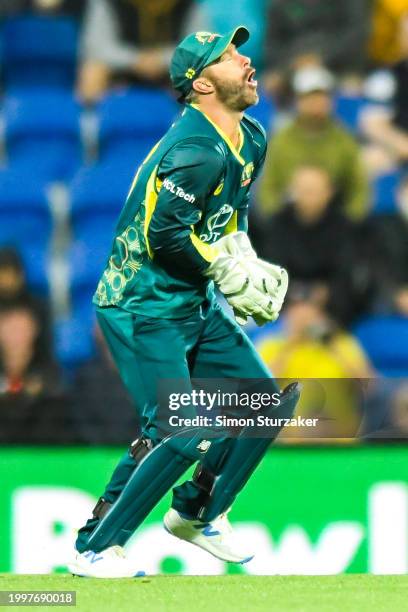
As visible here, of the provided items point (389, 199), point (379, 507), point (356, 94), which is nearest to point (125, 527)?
point (379, 507)

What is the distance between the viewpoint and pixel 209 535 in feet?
16.1

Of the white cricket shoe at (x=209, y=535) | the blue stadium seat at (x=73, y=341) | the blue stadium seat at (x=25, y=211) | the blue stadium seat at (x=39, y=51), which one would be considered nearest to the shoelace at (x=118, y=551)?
the white cricket shoe at (x=209, y=535)

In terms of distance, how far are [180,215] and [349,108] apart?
4336 millimetres

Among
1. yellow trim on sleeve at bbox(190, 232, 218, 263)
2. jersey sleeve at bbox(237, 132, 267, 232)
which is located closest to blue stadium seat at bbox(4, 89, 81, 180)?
jersey sleeve at bbox(237, 132, 267, 232)

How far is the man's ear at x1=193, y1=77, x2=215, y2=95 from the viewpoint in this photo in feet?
15.3

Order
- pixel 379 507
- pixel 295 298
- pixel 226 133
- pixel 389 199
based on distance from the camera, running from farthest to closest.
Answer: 1. pixel 389 199
2. pixel 295 298
3. pixel 379 507
4. pixel 226 133

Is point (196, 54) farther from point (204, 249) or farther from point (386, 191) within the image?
point (386, 191)

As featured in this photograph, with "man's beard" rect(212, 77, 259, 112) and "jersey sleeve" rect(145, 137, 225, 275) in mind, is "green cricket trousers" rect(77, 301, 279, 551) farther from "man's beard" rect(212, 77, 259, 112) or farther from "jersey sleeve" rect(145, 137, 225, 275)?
"man's beard" rect(212, 77, 259, 112)

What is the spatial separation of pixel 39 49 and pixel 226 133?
4382 millimetres

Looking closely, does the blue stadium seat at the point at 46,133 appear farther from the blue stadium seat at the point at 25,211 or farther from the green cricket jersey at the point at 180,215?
the green cricket jersey at the point at 180,215

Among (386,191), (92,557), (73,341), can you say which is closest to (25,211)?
(73,341)

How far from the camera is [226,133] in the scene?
15.3 feet

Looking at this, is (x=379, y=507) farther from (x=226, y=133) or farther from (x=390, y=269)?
(x=226, y=133)

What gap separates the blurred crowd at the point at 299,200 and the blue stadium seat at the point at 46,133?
13 cm
